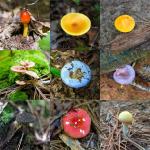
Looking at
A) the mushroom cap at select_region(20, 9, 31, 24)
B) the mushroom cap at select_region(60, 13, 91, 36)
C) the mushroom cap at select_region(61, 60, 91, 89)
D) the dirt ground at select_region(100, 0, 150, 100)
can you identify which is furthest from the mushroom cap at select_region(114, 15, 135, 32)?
the mushroom cap at select_region(20, 9, 31, 24)

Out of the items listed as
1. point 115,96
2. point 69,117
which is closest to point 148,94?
point 115,96

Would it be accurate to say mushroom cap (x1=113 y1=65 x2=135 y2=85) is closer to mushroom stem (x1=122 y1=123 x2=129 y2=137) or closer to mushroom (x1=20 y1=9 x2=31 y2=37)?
mushroom stem (x1=122 y1=123 x2=129 y2=137)

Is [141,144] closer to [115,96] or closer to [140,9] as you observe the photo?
[115,96]

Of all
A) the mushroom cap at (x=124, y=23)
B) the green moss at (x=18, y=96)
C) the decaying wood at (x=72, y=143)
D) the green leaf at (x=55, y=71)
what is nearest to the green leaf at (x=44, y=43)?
the green leaf at (x=55, y=71)

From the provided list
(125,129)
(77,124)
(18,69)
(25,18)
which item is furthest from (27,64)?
(125,129)

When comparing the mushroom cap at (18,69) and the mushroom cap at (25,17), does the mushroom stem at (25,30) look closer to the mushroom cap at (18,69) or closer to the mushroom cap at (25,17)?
the mushroom cap at (25,17)

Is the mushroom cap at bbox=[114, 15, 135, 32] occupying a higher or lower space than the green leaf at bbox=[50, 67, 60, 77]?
higher
